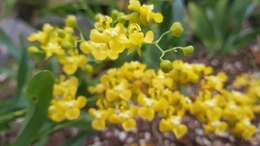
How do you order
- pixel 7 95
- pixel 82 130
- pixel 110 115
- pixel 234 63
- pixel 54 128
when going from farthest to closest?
pixel 234 63 < pixel 7 95 < pixel 82 130 < pixel 54 128 < pixel 110 115

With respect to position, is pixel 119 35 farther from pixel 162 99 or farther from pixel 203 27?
pixel 203 27

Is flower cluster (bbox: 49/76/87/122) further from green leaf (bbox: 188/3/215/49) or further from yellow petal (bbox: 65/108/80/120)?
green leaf (bbox: 188/3/215/49)

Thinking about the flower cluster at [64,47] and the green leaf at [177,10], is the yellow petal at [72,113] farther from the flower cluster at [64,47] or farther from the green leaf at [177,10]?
the green leaf at [177,10]

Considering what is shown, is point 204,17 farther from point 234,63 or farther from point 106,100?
point 106,100

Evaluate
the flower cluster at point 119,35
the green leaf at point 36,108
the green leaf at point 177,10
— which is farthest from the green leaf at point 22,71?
the flower cluster at point 119,35

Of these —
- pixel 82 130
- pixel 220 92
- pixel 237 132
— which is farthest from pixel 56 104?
pixel 237 132

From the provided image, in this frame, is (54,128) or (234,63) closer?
(54,128)

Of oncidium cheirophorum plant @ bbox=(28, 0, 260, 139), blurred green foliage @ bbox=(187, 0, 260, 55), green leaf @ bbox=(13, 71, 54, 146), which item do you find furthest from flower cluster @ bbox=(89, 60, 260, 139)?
blurred green foliage @ bbox=(187, 0, 260, 55)
